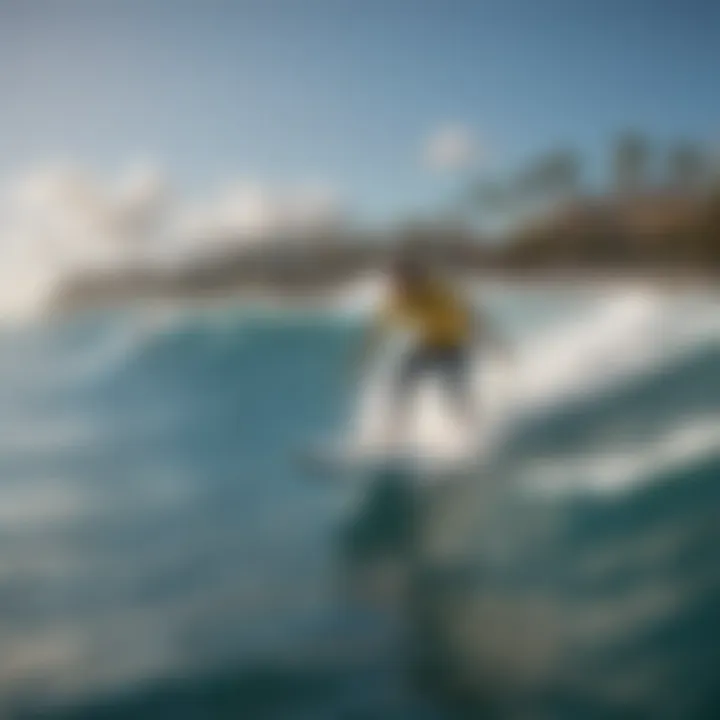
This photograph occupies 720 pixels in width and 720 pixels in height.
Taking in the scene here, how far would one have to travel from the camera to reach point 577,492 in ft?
4.86

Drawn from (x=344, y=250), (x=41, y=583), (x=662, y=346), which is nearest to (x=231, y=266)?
(x=344, y=250)

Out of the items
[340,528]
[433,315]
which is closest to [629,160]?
[433,315]

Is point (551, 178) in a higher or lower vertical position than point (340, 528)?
higher

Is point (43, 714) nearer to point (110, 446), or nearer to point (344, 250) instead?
point (110, 446)

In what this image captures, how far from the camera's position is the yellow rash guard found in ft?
4.97

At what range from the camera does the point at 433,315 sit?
1.52m

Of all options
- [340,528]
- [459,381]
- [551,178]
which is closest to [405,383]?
[459,381]

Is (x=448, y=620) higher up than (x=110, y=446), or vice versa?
(x=110, y=446)

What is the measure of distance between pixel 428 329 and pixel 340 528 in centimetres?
32

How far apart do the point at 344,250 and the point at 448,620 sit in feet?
1.86

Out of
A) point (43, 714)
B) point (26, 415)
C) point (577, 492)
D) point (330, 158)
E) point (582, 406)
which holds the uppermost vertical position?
point (330, 158)

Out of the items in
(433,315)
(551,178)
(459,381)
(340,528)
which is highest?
(551,178)

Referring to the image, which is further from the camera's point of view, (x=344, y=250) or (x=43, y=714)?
(x=344, y=250)

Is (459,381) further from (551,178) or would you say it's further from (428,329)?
(551,178)
